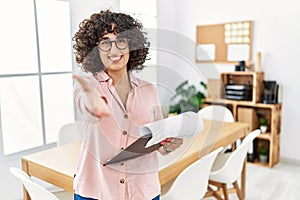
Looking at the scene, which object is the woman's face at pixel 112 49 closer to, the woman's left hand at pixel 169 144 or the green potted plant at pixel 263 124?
the woman's left hand at pixel 169 144

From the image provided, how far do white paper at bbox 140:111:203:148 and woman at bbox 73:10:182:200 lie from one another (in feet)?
0.17

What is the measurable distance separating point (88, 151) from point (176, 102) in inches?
12.2

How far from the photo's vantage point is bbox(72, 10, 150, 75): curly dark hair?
2.43ft

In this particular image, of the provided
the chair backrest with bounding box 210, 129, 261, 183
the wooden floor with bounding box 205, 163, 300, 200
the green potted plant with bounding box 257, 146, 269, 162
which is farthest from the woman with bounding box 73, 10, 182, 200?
the green potted plant with bounding box 257, 146, 269, 162

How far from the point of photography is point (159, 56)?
87cm

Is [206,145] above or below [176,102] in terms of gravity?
below

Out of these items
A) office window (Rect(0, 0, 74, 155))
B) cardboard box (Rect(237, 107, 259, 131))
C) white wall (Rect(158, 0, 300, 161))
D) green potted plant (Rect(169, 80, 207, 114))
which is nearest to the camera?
green potted plant (Rect(169, 80, 207, 114))

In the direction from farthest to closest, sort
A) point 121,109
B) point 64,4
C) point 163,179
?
point 64,4 → point 163,179 → point 121,109

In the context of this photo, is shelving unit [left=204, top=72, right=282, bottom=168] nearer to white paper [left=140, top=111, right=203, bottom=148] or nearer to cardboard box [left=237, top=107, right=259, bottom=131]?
cardboard box [left=237, top=107, right=259, bottom=131]

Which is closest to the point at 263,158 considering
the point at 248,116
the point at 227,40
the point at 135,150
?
the point at 248,116

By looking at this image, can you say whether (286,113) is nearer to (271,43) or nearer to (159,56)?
(271,43)

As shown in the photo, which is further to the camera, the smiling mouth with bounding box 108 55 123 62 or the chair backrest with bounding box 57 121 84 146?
the chair backrest with bounding box 57 121 84 146

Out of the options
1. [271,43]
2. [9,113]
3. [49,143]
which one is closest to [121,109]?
[9,113]

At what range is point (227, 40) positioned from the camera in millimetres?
3660
